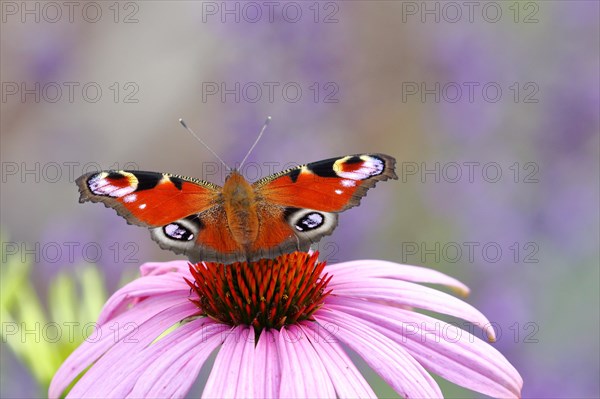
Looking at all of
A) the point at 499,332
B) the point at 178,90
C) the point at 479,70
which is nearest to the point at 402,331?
the point at 499,332

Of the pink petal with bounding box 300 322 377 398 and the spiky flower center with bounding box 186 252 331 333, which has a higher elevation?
the spiky flower center with bounding box 186 252 331 333

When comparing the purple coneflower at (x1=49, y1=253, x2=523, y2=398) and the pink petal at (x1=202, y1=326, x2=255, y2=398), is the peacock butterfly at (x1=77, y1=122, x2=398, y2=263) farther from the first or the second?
the pink petal at (x1=202, y1=326, x2=255, y2=398)

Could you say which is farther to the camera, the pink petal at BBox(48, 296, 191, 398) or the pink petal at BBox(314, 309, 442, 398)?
the pink petal at BBox(48, 296, 191, 398)

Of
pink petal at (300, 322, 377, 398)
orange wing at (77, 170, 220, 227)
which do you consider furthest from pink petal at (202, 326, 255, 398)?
orange wing at (77, 170, 220, 227)

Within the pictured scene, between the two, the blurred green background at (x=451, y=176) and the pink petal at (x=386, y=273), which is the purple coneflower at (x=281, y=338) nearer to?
the pink petal at (x=386, y=273)

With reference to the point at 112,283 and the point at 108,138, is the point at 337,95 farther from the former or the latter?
the point at 108,138

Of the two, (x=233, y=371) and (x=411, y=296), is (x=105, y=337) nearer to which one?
(x=233, y=371)

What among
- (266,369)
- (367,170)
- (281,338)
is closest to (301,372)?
(266,369)
